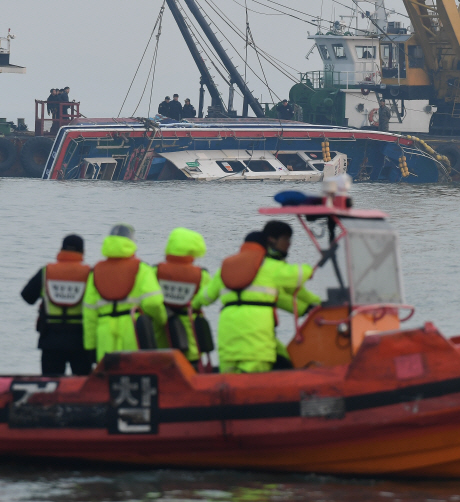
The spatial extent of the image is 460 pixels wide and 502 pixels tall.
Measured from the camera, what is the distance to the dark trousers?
715 cm

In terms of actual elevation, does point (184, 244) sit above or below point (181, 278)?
above

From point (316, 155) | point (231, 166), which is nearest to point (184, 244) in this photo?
point (231, 166)

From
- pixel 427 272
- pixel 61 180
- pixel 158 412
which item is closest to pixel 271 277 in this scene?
pixel 158 412

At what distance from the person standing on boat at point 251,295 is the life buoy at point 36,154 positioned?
113 ft

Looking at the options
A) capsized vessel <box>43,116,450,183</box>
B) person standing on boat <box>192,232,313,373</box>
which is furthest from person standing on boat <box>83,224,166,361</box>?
capsized vessel <box>43,116,450,183</box>

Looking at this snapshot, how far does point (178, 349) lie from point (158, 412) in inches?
18.5

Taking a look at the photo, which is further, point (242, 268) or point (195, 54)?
point (195, 54)

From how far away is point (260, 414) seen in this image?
6500 mm

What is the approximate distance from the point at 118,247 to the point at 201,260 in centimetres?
1267

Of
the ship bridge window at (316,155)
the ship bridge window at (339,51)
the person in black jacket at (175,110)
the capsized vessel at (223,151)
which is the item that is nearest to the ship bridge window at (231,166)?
the capsized vessel at (223,151)

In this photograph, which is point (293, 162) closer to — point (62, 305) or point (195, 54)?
point (195, 54)

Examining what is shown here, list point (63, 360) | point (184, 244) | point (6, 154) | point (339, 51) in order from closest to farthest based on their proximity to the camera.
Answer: point (184, 244) → point (63, 360) → point (6, 154) → point (339, 51)

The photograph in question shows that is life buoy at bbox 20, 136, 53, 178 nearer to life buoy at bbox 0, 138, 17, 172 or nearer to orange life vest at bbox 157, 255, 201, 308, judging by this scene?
life buoy at bbox 0, 138, 17, 172

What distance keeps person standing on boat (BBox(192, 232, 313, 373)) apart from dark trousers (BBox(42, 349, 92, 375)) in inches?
41.8
